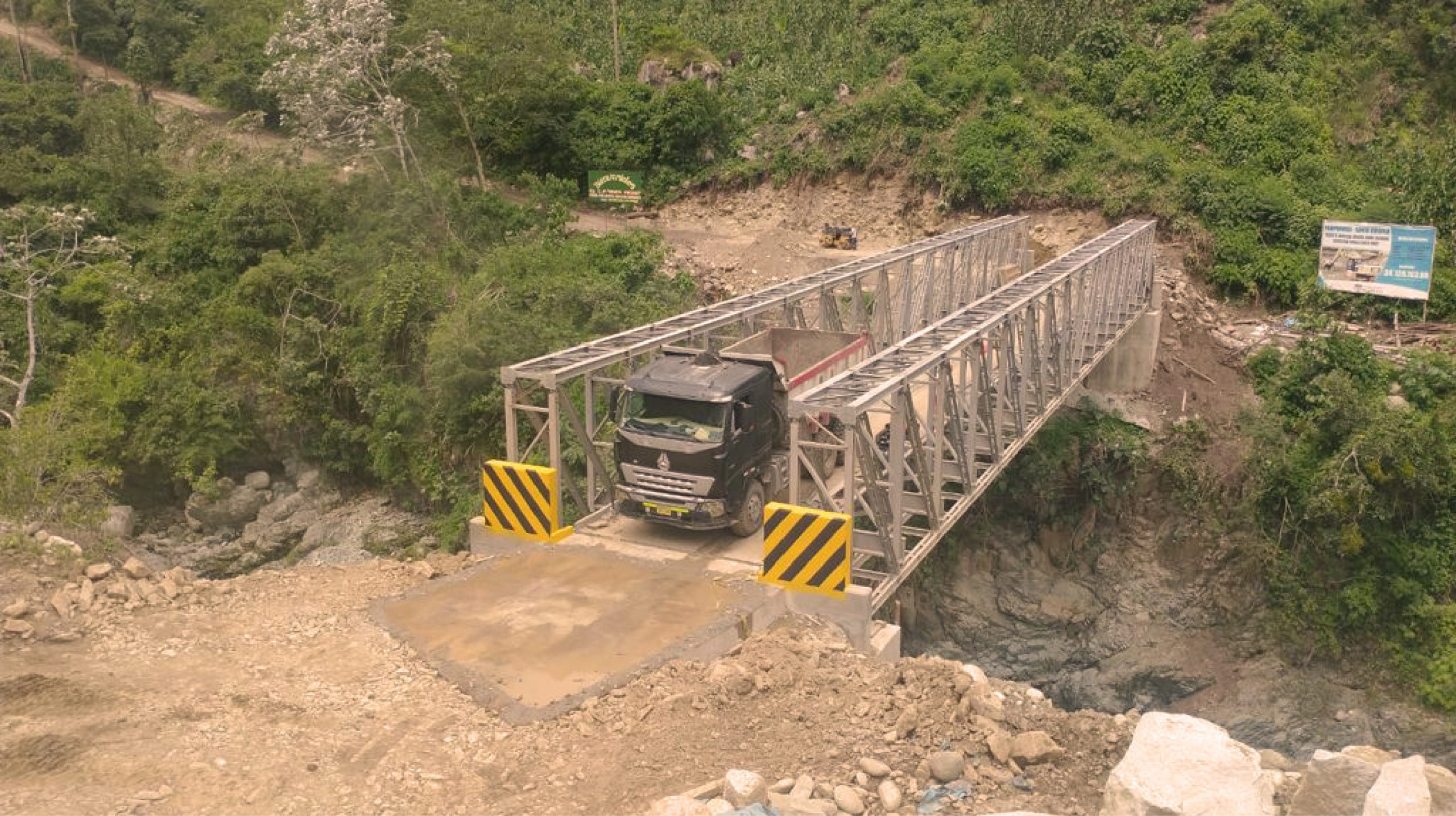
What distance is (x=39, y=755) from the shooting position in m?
8.93

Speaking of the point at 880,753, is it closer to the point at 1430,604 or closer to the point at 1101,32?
the point at 1430,604

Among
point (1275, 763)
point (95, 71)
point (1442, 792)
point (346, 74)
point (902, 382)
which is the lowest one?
point (1275, 763)

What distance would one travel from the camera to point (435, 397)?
22469mm

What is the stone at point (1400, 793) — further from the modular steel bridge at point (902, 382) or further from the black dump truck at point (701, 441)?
the black dump truck at point (701, 441)

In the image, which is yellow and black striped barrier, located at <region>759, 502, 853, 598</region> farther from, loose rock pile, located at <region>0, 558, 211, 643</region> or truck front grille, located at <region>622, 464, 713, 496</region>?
loose rock pile, located at <region>0, 558, 211, 643</region>

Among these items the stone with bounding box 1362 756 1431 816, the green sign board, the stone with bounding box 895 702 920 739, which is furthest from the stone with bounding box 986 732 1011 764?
the green sign board

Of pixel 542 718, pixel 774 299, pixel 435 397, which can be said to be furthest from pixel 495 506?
pixel 435 397

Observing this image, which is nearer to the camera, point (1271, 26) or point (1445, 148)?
point (1445, 148)

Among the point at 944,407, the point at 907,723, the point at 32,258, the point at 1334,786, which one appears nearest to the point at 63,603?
the point at 907,723

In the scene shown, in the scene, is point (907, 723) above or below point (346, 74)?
below

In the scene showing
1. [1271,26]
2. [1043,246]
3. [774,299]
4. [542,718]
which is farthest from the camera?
[1271,26]

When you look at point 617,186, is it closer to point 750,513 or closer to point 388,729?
point 750,513

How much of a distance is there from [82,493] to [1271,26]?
33.9m

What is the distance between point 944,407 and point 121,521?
18.1 meters
